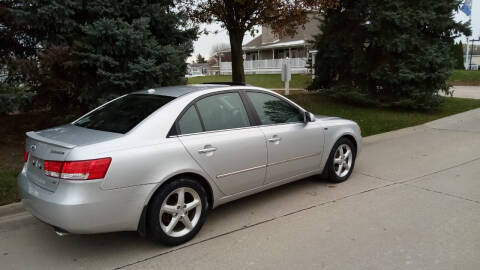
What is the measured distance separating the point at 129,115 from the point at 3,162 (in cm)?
332

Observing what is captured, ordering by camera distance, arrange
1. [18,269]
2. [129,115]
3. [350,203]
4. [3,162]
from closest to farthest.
Answer: [18,269] < [129,115] < [350,203] < [3,162]

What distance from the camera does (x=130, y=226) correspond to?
3518mm

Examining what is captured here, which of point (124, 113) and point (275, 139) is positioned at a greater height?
point (124, 113)

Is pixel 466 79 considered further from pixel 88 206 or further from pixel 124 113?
pixel 88 206

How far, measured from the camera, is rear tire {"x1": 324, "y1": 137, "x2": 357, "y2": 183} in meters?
5.54

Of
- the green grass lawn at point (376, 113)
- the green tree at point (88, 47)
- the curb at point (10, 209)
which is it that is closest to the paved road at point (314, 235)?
the curb at point (10, 209)

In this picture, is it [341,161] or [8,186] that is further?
[341,161]

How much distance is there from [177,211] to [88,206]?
84 centimetres

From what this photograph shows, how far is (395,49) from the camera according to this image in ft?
38.3

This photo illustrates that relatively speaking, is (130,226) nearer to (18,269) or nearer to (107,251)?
(107,251)

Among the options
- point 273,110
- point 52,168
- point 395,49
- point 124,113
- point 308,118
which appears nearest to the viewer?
point 52,168

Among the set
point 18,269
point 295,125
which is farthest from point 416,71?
point 18,269

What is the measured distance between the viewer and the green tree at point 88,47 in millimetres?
6551

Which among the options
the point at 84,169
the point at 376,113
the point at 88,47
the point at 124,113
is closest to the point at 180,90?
the point at 124,113
